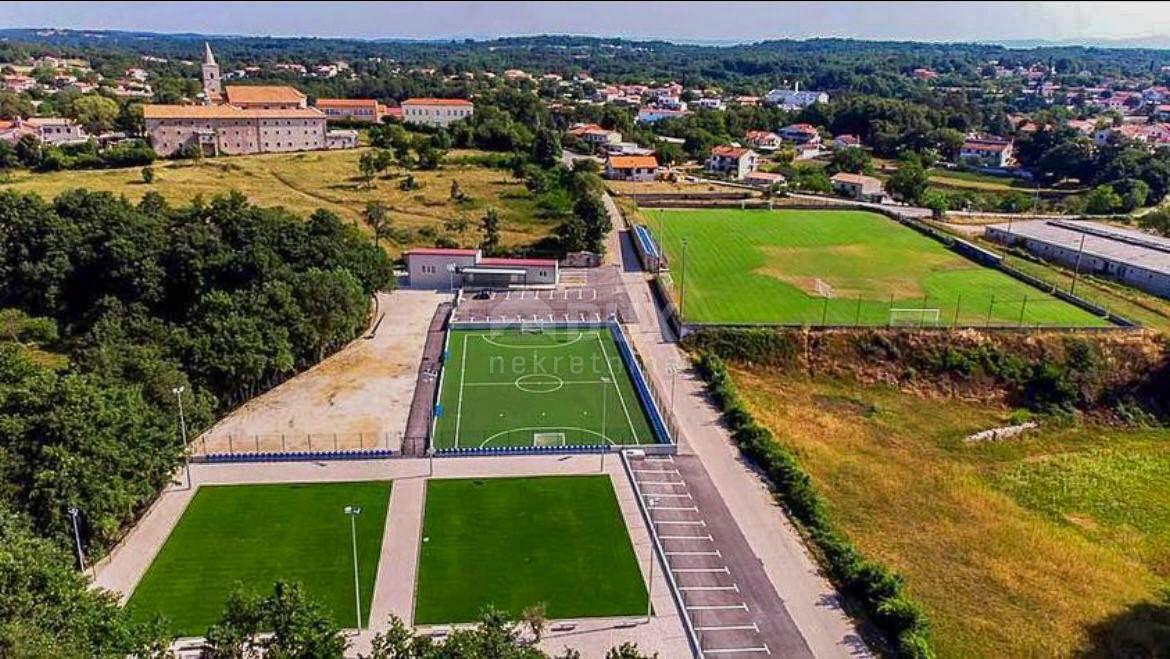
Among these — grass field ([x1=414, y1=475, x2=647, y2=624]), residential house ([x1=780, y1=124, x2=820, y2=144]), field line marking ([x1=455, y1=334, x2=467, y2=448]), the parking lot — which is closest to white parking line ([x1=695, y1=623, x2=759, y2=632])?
the parking lot

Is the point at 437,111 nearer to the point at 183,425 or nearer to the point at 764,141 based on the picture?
the point at 764,141

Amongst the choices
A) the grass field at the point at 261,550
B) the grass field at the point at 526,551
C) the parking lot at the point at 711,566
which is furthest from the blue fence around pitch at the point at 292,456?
the parking lot at the point at 711,566

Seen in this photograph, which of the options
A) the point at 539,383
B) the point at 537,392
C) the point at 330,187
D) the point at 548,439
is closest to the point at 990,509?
the point at 548,439

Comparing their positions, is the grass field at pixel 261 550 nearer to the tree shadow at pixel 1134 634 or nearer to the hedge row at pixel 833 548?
the hedge row at pixel 833 548

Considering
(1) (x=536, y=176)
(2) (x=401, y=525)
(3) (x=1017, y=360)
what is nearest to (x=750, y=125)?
(1) (x=536, y=176)

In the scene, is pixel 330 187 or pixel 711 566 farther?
pixel 330 187
